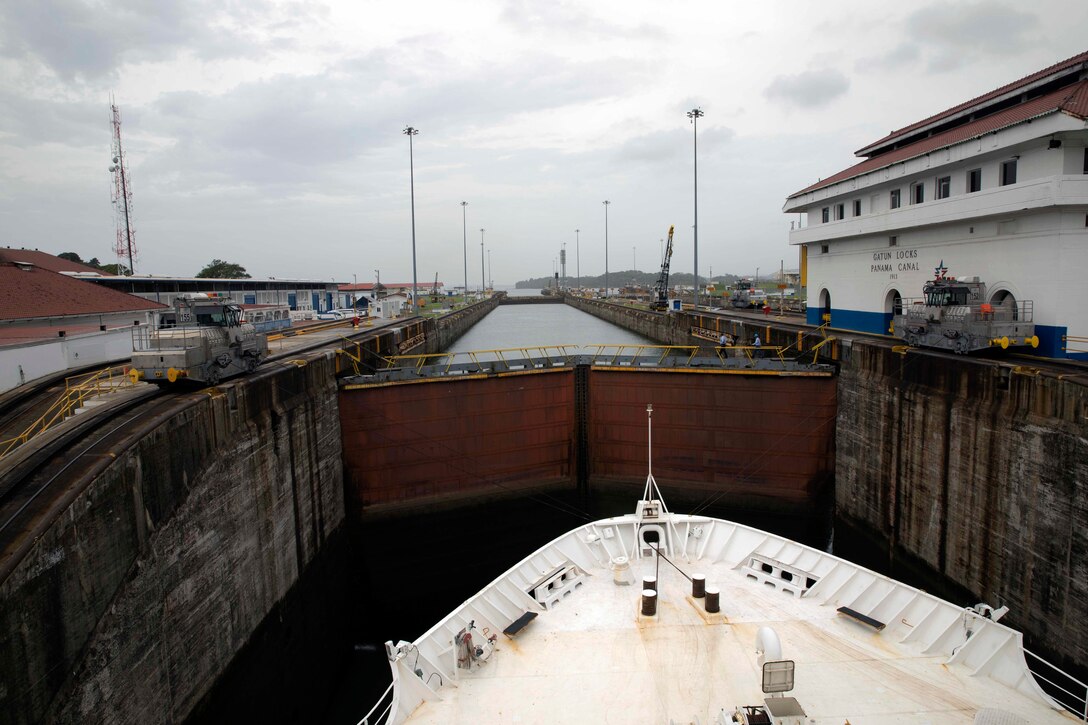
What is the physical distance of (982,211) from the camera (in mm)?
19625

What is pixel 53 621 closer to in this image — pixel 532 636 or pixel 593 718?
pixel 532 636

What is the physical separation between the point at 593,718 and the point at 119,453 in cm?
903

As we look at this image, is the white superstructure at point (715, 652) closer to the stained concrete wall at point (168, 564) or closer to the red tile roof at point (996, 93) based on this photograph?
the stained concrete wall at point (168, 564)

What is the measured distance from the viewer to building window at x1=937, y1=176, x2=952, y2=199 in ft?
74.8

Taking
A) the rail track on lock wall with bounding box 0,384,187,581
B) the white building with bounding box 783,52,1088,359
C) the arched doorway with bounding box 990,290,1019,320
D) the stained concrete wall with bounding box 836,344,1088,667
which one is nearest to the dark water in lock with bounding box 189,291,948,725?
the stained concrete wall with bounding box 836,344,1088,667

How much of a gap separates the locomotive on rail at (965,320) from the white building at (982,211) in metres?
0.71

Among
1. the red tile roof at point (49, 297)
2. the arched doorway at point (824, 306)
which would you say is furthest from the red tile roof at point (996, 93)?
the red tile roof at point (49, 297)

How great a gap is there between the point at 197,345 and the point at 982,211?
24.2 meters

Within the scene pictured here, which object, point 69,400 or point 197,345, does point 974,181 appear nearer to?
point 197,345

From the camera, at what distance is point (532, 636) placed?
33.6 ft

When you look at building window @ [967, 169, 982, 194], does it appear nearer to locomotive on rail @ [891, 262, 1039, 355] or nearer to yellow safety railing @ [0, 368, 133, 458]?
locomotive on rail @ [891, 262, 1039, 355]

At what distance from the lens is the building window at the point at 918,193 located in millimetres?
24438

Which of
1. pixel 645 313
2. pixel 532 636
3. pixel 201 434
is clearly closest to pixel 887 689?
pixel 532 636

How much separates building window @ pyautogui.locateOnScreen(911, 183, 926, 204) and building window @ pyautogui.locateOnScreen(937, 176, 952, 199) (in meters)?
0.91
